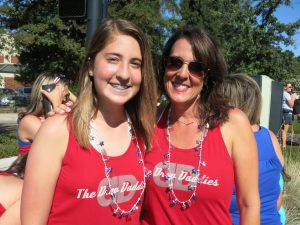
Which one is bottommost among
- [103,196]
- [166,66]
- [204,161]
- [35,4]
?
[103,196]

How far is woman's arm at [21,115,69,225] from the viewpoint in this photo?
1.82m

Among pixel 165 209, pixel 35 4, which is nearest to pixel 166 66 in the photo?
pixel 165 209

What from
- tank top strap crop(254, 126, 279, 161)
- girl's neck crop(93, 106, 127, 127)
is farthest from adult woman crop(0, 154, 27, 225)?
tank top strap crop(254, 126, 279, 161)

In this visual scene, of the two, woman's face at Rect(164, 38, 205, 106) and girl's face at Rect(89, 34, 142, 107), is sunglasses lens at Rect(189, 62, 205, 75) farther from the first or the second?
girl's face at Rect(89, 34, 142, 107)

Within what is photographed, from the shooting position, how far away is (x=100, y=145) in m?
2.02

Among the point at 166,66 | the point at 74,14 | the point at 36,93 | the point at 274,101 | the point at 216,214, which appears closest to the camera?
the point at 216,214

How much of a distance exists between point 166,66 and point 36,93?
2.02 metres

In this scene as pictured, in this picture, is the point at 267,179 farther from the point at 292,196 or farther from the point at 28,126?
the point at 292,196

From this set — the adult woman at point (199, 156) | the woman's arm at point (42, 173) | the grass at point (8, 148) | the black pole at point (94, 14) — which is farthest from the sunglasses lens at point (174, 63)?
the grass at point (8, 148)

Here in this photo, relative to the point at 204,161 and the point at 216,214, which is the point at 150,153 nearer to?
the point at 204,161

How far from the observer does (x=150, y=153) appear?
7.50 ft

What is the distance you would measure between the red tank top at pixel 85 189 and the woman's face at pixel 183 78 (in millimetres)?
582

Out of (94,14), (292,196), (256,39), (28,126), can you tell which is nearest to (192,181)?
(28,126)

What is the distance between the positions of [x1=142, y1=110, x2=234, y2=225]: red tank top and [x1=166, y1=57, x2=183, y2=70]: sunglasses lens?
17.3 inches
